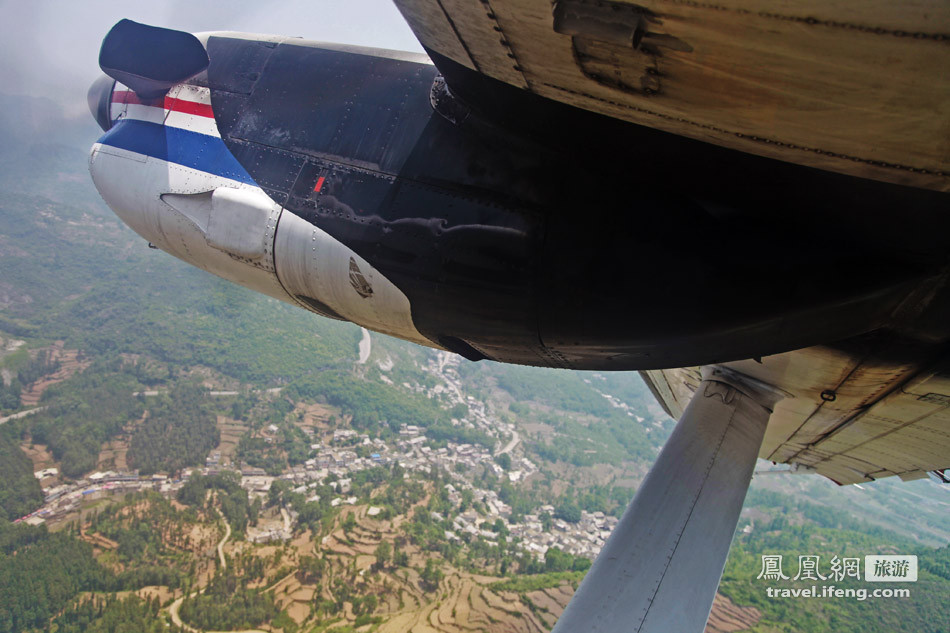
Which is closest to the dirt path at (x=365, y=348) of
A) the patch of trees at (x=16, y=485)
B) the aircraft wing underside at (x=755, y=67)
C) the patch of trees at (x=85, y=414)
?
the patch of trees at (x=85, y=414)

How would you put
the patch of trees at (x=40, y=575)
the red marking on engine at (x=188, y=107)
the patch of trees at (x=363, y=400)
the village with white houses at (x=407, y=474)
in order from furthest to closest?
1. the patch of trees at (x=363, y=400)
2. the village with white houses at (x=407, y=474)
3. the patch of trees at (x=40, y=575)
4. the red marking on engine at (x=188, y=107)

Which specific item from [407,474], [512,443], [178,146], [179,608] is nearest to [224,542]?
[179,608]

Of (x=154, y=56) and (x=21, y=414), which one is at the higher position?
(x=154, y=56)

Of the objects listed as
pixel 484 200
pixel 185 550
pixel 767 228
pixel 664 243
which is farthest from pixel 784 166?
pixel 185 550

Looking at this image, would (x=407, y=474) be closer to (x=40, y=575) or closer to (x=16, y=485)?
(x=40, y=575)

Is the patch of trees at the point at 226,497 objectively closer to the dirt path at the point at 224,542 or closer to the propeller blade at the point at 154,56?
the dirt path at the point at 224,542

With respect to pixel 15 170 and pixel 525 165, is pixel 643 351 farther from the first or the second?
pixel 15 170

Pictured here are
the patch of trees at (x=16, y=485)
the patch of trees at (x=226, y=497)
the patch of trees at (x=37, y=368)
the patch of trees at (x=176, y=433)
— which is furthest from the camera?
the patch of trees at (x=37, y=368)
